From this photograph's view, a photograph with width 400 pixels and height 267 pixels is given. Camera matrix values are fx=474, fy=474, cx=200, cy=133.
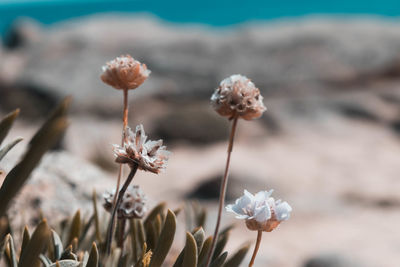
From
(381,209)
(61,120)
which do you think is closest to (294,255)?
(381,209)

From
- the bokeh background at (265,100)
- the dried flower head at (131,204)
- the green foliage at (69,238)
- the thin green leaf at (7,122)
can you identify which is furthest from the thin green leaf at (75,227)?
the bokeh background at (265,100)

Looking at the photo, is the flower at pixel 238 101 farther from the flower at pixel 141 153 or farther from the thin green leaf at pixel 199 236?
the thin green leaf at pixel 199 236

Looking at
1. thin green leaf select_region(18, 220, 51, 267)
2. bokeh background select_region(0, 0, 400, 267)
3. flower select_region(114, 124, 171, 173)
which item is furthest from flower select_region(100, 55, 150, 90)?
bokeh background select_region(0, 0, 400, 267)

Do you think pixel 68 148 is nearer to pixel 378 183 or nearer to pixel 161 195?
pixel 161 195

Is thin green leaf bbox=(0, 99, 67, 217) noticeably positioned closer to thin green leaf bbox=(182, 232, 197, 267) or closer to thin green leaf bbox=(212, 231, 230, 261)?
thin green leaf bbox=(182, 232, 197, 267)

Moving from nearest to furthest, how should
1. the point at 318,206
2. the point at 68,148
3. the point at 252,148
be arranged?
the point at 318,206 → the point at 68,148 → the point at 252,148
